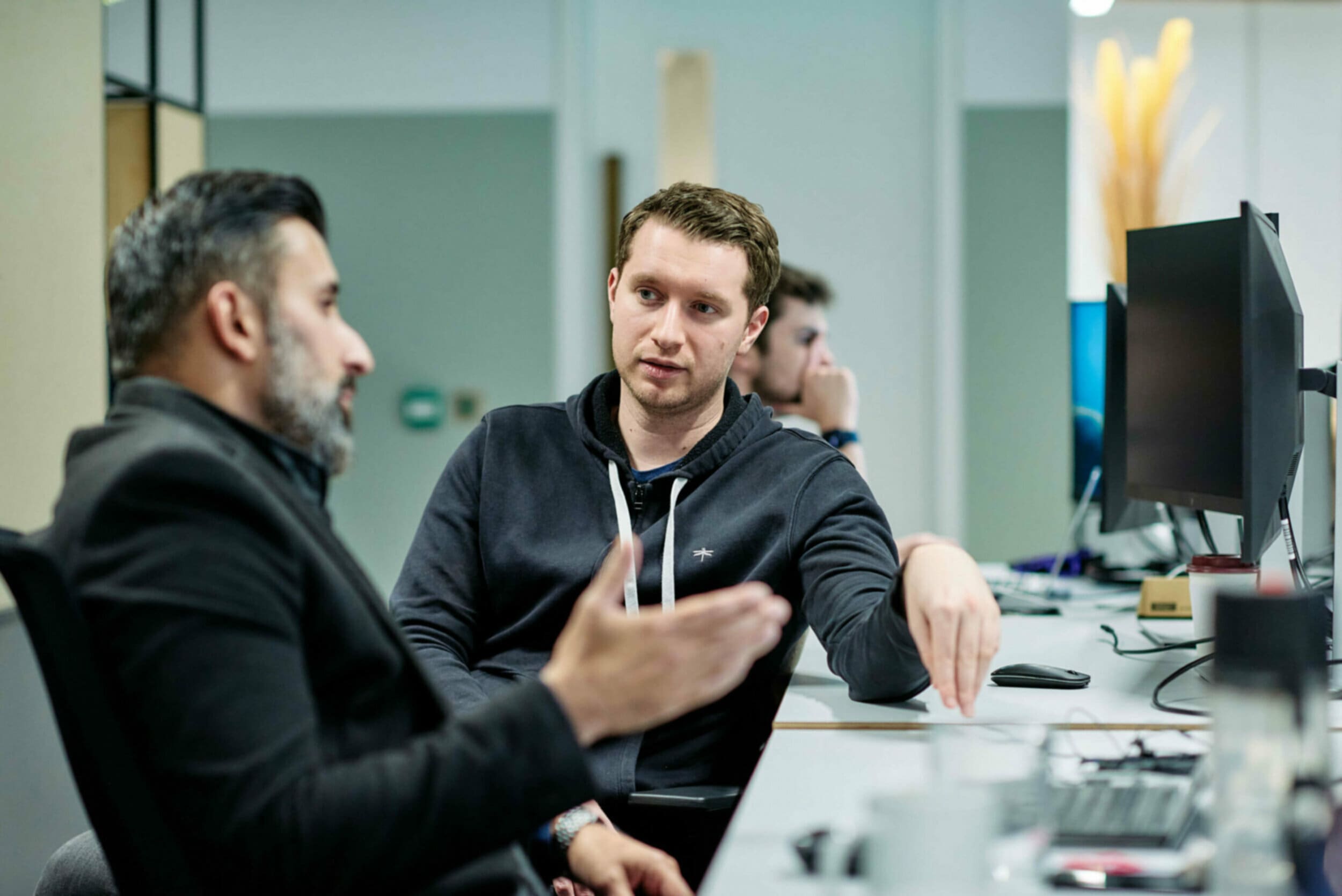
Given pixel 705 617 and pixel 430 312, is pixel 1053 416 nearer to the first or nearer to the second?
pixel 430 312

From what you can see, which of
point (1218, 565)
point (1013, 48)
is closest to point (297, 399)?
point (1218, 565)

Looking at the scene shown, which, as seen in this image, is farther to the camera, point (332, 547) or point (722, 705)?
point (722, 705)

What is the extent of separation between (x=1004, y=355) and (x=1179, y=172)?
2.99ft

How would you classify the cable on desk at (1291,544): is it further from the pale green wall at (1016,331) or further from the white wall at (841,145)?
the white wall at (841,145)

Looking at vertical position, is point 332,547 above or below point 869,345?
below

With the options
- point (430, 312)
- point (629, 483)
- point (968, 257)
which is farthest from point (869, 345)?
point (629, 483)

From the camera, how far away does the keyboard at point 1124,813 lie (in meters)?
0.87

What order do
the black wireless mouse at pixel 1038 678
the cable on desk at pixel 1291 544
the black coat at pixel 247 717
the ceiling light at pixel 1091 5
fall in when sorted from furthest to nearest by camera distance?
the ceiling light at pixel 1091 5 < the cable on desk at pixel 1291 544 < the black wireless mouse at pixel 1038 678 < the black coat at pixel 247 717

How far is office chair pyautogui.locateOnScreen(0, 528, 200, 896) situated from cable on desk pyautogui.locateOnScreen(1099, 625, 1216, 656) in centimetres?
133

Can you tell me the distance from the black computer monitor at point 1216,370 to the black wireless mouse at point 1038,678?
261 mm

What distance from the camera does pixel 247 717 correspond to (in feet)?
2.50

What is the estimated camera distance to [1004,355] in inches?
177

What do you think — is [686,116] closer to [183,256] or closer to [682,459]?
[682,459]

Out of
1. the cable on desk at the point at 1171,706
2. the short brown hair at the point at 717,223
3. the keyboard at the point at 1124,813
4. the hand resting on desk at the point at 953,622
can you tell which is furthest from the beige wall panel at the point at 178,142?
the keyboard at the point at 1124,813
